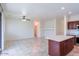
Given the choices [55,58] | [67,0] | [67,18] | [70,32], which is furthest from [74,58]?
[67,18]

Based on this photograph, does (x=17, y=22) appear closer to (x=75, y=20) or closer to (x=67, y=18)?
(x=67, y=18)

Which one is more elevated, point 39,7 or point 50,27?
point 39,7

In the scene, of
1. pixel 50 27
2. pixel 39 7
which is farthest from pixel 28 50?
pixel 50 27

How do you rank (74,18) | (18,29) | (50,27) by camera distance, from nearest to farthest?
1. (74,18)
2. (18,29)
3. (50,27)

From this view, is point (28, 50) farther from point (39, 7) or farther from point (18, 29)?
point (18, 29)

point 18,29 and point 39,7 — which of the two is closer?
point 39,7

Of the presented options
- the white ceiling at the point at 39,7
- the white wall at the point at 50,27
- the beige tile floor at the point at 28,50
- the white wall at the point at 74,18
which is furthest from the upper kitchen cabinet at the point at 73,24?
the white wall at the point at 50,27

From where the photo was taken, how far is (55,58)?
1.05 m

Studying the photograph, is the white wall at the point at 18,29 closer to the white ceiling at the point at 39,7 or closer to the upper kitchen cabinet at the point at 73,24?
the white ceiling at the point at 39,7

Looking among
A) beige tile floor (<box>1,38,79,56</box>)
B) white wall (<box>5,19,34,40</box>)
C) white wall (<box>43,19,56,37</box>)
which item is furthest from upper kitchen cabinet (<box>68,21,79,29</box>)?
white wall (<box>5,19,34,40</box>)

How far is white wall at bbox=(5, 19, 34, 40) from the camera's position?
966cm

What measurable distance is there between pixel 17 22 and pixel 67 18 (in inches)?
190

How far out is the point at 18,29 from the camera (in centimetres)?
1038

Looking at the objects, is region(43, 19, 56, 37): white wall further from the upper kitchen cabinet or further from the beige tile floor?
the beige tile floor
